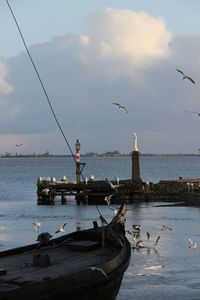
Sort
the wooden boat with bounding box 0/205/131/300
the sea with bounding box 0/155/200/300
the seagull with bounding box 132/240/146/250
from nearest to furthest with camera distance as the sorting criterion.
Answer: the wooden boat with bounding box 0/205/131/300, the sea with bounding box 0/155/200/300, the seagull with bounding box 132/240/146/250

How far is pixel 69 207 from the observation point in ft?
201

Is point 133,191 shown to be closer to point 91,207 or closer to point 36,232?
point 91,207

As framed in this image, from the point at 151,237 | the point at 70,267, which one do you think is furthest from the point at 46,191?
the point at 70,267

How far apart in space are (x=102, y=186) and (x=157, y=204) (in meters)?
6.77

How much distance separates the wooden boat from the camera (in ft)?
43.9

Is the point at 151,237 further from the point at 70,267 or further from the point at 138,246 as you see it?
the point at 70,267

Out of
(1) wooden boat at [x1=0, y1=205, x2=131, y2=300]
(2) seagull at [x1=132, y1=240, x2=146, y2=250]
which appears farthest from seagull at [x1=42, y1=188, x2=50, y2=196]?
(1) wooden boat at [x1=0, y1=205, x2=131, y2=300]

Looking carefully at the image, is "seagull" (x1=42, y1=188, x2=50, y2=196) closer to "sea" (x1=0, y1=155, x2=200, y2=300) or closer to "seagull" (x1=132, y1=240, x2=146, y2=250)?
"sea" (x1=0, y1=155, x2=200, y2=300)

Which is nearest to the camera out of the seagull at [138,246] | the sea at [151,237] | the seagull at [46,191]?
the sea at [151,237]

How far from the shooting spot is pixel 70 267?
15.7m

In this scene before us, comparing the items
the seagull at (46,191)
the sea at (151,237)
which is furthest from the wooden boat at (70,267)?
the seagull at (46,191)

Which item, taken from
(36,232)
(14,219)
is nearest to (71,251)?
(36,232)

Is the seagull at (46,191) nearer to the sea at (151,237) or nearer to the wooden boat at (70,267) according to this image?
the sea at (151,237)

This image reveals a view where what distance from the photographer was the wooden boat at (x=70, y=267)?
13.4 metres
